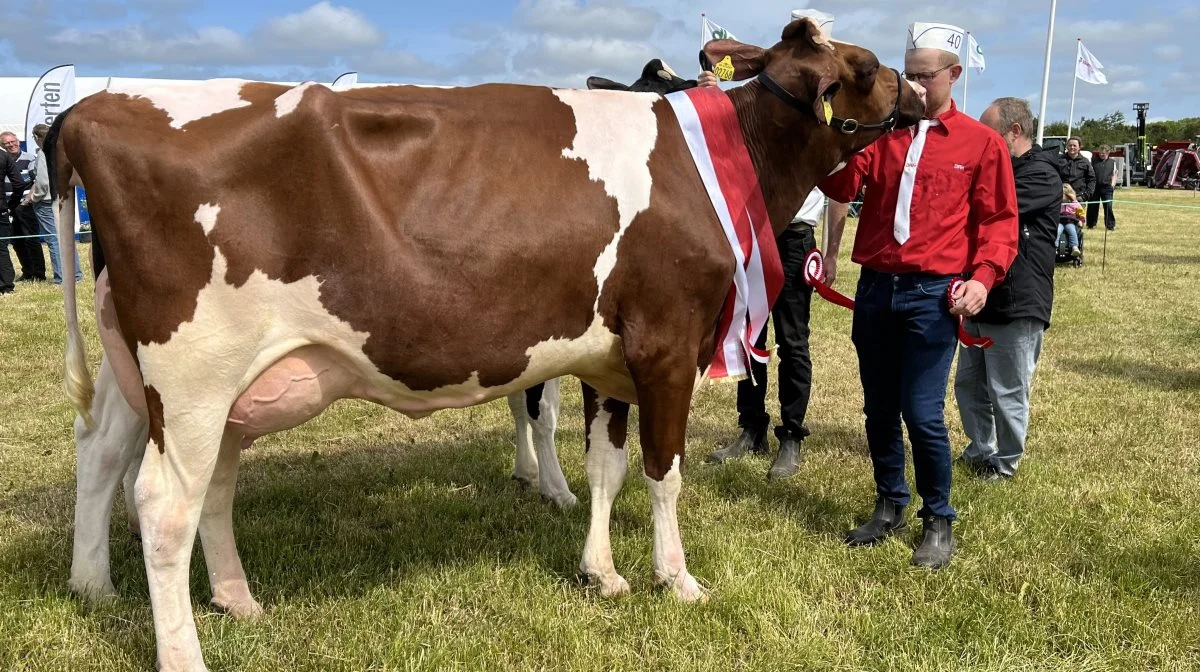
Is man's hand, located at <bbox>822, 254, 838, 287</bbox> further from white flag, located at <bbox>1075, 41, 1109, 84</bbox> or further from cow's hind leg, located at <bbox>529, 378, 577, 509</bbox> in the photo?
white flag, located at <bbox>1075, 41, 1109, 84</bbox>

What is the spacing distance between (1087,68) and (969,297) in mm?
31864

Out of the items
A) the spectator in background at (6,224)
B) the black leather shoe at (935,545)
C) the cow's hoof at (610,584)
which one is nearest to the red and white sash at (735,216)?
the cow's hoof at (610,584)

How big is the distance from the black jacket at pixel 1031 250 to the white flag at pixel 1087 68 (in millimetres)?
28567

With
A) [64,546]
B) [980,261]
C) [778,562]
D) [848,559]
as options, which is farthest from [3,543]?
[980,261]

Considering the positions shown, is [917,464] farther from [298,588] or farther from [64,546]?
[64,546]

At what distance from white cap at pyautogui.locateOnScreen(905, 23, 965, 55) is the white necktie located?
1.19 feet

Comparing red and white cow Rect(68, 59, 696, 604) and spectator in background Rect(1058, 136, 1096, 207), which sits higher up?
spectator in background Rect(1058, 136, 1096, 207)

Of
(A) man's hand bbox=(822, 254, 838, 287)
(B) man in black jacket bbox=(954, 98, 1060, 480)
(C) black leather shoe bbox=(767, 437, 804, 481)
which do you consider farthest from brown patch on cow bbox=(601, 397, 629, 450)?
(B) man in black jacket bbox=(954, 98, 1060, 480)

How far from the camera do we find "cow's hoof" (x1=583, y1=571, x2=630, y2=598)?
382 centimetres

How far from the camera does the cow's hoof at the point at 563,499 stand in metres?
4.88

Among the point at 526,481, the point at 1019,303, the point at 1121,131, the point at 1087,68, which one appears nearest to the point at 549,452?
the point at 526,481

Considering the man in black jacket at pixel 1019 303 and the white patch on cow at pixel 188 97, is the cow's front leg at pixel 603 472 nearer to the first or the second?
the white patch on cow at pixel 188 97

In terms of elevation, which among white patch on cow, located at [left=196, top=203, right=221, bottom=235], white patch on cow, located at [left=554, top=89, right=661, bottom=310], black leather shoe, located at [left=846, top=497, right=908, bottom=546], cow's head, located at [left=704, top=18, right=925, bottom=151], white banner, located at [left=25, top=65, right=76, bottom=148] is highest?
white banner, located at [left=25, top=65, right=76, bottom=148]

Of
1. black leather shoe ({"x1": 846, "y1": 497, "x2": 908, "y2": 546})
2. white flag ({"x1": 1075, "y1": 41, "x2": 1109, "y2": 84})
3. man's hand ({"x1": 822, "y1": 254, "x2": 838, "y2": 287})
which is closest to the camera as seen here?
black leather shoe ({"x1": 846, "y1": 497, "x2": 908, "y2": 546})
